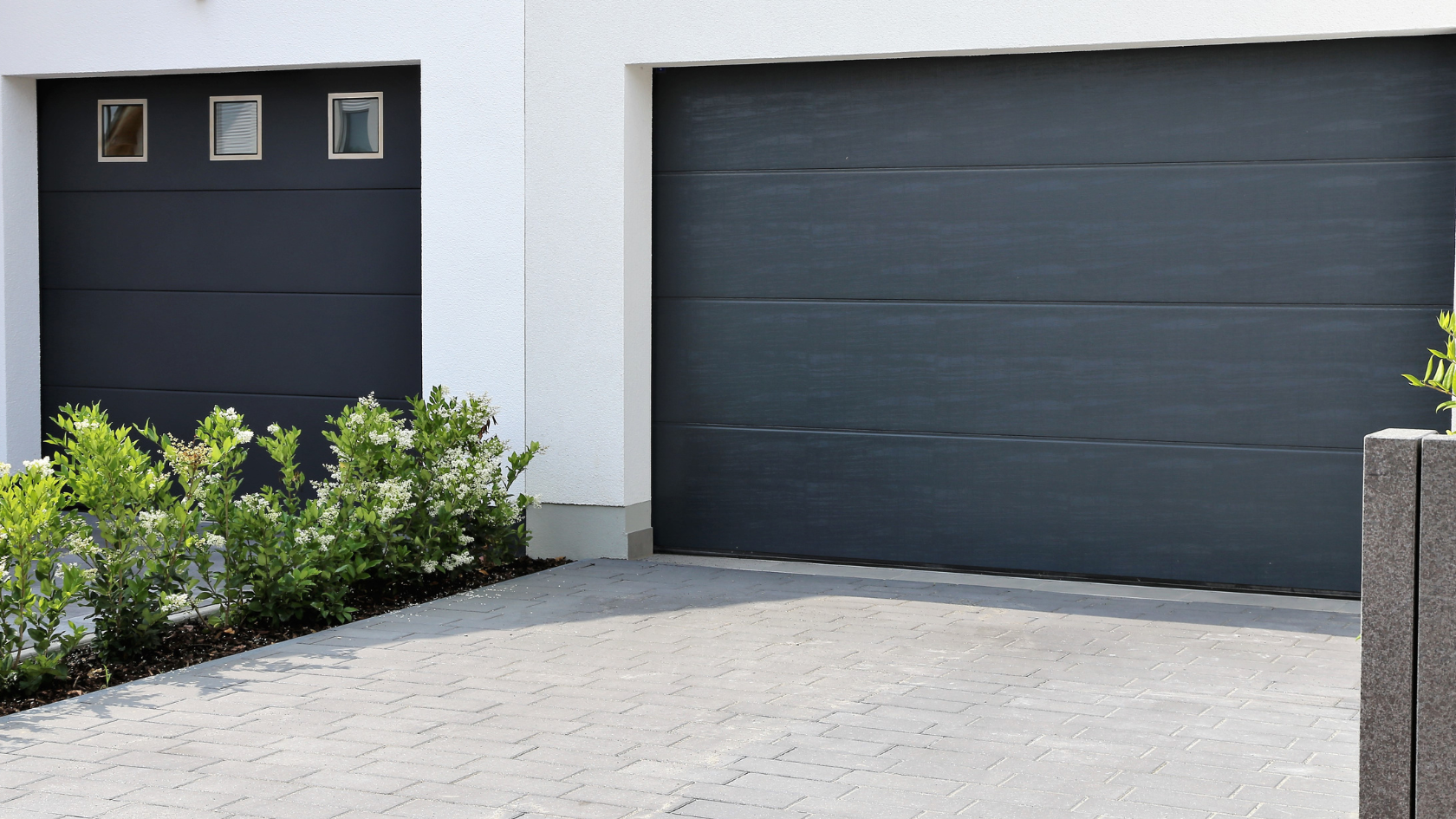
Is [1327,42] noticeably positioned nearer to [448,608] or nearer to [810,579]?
[810,579]

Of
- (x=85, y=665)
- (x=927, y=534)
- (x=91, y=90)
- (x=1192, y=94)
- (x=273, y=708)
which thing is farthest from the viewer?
(x=91, y=90)

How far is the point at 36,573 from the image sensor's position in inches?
209

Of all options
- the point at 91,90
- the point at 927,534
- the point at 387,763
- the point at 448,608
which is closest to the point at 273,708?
the point at 387,763

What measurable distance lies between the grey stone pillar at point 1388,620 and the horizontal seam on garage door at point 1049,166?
3.98m

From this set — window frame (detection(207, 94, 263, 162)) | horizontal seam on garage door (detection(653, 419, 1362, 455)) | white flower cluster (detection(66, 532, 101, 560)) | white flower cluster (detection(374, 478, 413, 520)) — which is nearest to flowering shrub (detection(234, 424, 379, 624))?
white flower cluster (detection(374, 478, 413, 520))

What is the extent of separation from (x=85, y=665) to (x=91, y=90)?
4.98m

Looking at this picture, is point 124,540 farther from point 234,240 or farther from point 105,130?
point 105,130

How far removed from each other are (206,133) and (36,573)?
14.6 feet

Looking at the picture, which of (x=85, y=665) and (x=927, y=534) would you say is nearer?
(x=85, y=665)

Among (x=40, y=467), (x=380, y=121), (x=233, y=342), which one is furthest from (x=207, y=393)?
(x=40, y=467)

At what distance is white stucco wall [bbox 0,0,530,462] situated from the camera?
816 cm

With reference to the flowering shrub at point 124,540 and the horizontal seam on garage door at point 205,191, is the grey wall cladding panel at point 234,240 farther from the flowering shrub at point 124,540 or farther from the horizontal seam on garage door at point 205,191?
the flowering shrub at point 124,540

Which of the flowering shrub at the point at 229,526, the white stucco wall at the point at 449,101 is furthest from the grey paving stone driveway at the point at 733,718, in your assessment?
the white stucco wall at the point at 449,101

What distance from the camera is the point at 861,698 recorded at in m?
5.23
